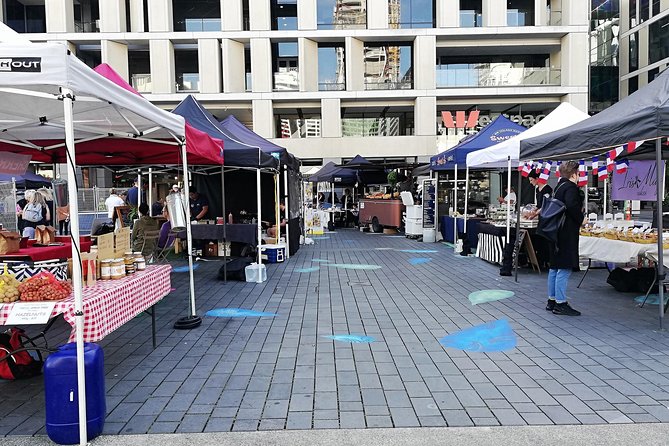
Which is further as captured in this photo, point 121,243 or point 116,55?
point 116,55

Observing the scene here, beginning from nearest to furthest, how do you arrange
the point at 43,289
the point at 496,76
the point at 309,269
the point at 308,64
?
the point at 43,289
the point at 309,269
the point at 496,76
the point at 308,64

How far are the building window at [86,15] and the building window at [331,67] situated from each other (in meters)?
14.5

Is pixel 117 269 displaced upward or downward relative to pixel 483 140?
downward

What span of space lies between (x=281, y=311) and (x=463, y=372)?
3.06 m

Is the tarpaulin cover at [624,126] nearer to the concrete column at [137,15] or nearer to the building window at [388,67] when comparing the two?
the building window at [388,67]

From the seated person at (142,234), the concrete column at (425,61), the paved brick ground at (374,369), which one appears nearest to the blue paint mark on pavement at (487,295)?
the paved brick ground at (374,369)

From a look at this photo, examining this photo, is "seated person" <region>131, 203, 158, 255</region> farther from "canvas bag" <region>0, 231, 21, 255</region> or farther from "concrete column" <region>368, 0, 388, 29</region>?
"concrete column" <region>368, 0, 388, 29</region>

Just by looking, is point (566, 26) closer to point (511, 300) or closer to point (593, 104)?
point (593, 104)

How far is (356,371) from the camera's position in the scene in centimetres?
446

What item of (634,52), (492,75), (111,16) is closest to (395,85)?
(492,75)

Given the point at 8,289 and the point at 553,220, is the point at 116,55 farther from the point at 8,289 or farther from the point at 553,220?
the point at 553,220

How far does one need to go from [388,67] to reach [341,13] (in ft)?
14.5

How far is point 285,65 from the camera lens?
104ft

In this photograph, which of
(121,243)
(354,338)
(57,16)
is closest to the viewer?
(121,243)
